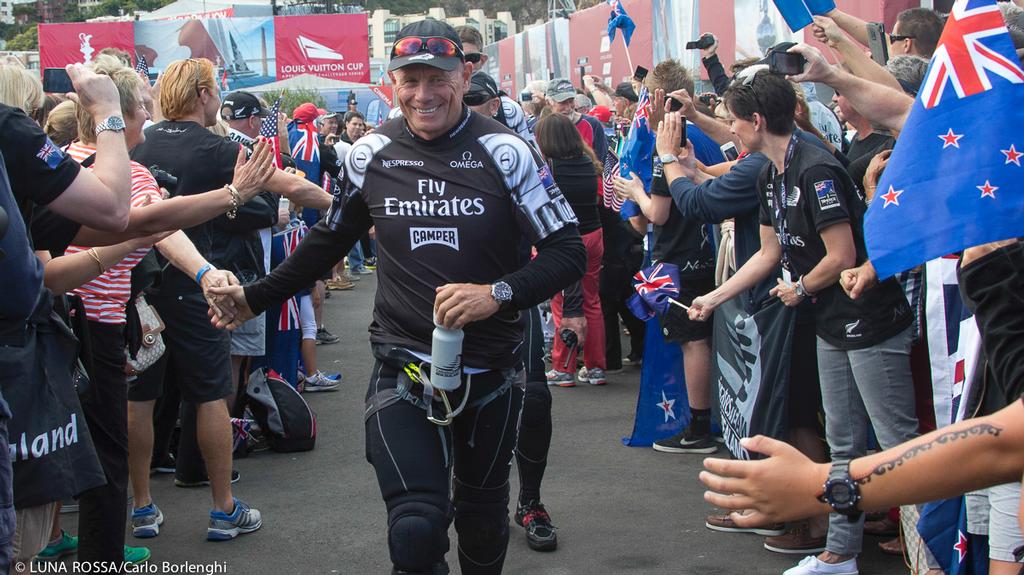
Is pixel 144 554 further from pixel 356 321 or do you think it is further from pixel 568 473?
pixel 356 321

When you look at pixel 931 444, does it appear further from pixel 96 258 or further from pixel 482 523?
pixel 96 258

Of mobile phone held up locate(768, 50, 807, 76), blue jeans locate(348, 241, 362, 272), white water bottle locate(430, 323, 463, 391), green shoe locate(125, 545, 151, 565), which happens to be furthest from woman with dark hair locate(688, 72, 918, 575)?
blue jeans locate(348, 241, 362, 272)

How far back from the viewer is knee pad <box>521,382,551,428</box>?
5.04 meters

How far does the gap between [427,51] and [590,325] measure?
5.18 meters

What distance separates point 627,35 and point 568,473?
4.82m

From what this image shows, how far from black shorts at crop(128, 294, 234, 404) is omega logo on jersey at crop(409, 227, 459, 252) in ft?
6.44

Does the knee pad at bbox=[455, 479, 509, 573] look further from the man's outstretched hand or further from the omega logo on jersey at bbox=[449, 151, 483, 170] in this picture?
the omega logo on jersey at bbox=[449, 151, 483, 170]

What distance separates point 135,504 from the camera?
537cm

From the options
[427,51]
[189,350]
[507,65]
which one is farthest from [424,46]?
[507,65]

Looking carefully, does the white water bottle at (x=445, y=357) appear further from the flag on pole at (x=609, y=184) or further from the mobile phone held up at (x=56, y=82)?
the flag on pole at (x=609, y=184)

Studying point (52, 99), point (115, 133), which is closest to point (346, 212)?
point (115, 133)

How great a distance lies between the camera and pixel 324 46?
1396 inches

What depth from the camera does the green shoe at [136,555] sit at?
16.4 feet

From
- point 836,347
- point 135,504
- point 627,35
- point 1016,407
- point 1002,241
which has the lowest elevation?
point 135,504
